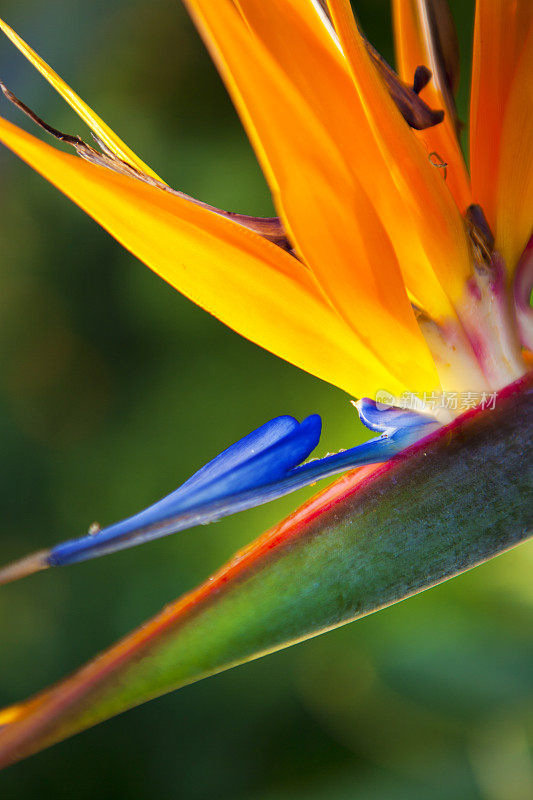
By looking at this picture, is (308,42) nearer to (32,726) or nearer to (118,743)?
(32,726)

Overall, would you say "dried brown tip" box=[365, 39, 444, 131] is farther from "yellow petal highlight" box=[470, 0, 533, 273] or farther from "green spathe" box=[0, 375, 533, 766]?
"green spathe" box=[0, 375, 533, 766]

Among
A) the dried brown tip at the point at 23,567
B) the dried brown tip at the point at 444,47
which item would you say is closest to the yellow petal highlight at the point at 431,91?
the dried brown tip at the point at 444,47

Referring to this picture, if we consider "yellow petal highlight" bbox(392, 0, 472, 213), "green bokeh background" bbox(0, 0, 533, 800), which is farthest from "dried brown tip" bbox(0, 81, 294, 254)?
"green bokeh background" bbox(0, 0, 533, 800)

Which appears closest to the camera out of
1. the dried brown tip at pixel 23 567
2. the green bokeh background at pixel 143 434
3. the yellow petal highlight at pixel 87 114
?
the dried brown tip at pixel 23 567

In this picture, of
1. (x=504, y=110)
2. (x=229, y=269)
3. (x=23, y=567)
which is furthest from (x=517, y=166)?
(x=23, y=567)

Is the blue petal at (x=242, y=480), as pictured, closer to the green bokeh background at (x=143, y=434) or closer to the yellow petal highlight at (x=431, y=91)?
the yellow petal highlight at (x=431, y=91)

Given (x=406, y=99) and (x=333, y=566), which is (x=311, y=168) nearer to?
(x=406, y=99)
